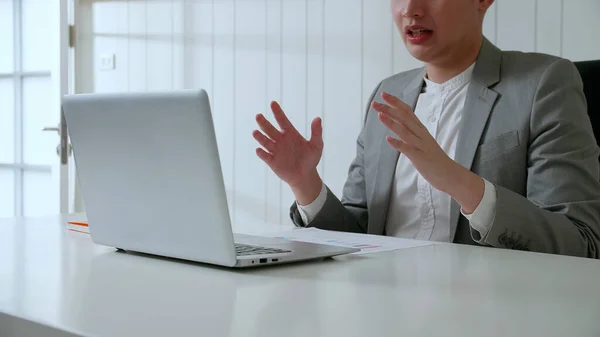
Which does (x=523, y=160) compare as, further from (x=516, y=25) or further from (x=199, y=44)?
(x=199, y=44)

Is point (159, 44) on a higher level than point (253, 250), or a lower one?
higher

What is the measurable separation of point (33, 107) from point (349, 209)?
2451mm

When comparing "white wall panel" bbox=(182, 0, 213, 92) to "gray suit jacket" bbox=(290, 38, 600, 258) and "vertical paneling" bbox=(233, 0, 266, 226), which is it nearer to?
"vertical paneling" bbox=(233, 0, 266, 226)

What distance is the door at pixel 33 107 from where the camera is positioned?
3.28 metres

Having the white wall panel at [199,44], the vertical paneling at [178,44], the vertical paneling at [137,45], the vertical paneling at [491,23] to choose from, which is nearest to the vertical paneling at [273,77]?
the white wall panel at [199,44]

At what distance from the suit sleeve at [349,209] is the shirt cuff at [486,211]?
37 cm

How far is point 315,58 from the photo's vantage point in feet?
9.04

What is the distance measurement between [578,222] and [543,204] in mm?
70

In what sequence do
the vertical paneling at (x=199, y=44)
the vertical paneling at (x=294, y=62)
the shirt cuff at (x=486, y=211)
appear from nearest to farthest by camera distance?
the shirt cuff at (x=486, y=211)
the vertical paneling at (x=294, y=62)
the vertical paneling at (x=199, y=44)

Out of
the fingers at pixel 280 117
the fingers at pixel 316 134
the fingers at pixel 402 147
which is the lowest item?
the fingers at pixel 402 147

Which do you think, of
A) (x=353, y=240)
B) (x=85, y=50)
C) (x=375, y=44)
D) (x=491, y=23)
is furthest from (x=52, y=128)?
(x=353, y=240)

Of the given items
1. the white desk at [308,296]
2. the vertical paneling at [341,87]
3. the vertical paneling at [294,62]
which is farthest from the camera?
the vertical paneling at [294,62]

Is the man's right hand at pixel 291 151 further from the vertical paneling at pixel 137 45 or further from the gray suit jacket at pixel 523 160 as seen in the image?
the vertical paneling at pixel 137 45

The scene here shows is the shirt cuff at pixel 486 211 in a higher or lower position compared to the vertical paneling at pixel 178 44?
lower
